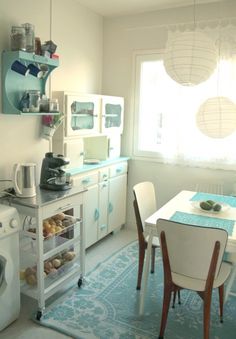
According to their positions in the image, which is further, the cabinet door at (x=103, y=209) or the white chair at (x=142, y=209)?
the cabinet door at (x=103, y=209)

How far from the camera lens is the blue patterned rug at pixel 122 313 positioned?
2.21m

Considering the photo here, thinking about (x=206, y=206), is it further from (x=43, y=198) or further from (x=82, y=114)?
(x=82, y=114)

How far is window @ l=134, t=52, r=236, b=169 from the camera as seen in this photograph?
3369mm

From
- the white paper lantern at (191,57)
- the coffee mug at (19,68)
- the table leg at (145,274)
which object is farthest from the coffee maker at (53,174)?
the white paper lantern at (191,57)

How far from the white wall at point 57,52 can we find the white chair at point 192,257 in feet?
4.74

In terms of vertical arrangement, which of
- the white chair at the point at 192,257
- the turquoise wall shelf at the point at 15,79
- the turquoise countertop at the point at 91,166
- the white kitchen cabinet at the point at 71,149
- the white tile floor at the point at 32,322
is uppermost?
the turquoise wall shelf at the point at 15,79

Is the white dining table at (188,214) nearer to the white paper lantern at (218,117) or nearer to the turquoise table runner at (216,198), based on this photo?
the turquoise table runner at (216,198)

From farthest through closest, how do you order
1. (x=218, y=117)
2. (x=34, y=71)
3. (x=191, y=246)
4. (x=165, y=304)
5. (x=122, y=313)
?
1. (x=34, y=71)
2. (x=218, y=117)
3. (x=122, y=313)
4. (x=165, y=304)
5. (x=191, y=246)

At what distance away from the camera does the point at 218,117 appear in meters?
2.55

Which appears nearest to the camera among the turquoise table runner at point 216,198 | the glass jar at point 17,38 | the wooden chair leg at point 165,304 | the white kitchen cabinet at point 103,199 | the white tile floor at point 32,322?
the wooden chair leg at point 165,304

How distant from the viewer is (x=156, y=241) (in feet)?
8.69

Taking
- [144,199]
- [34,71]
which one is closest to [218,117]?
[144,199]

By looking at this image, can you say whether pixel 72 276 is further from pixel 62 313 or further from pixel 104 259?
pixel 104 259

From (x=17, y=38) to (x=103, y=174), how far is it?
1.62 meters
